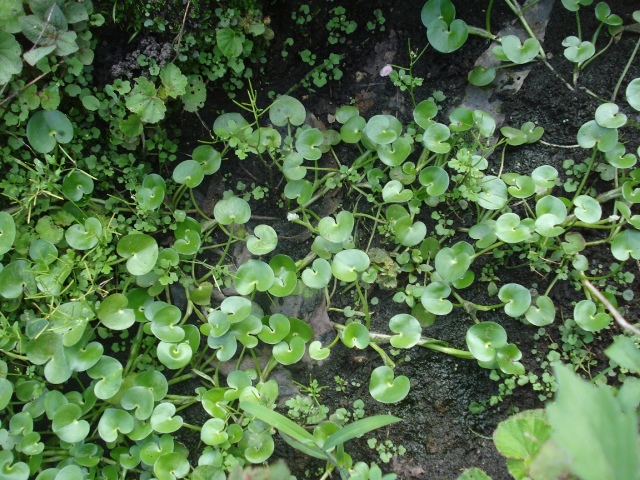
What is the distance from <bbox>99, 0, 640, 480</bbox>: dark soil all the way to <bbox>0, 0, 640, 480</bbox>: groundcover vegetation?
0.06 feet

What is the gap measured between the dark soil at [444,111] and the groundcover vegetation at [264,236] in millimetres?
18

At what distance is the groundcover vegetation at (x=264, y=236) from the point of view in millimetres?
1828

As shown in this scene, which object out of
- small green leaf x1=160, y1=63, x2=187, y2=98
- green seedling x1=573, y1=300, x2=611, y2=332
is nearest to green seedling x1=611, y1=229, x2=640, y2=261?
green seedling x1=573, y1=300, x2=611, y2=332

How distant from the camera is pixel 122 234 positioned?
1.97 metres

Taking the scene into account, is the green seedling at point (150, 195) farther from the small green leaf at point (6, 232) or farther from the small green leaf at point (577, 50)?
the small green leaf at point (577, 50)

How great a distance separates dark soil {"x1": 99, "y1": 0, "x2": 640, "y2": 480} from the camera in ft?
6.21

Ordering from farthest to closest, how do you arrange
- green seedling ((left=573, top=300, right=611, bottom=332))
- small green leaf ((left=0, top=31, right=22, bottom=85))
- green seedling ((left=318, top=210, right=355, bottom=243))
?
green seedling ((left=318, top=210, right=355, bottom=243)) → green seedling ((left=573, top=300, right=611, bottom=332)) → small green leaf ((left=0, top=31, right=22, bottom=85))

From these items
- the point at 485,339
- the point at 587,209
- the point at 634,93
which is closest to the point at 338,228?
the point at 485,339

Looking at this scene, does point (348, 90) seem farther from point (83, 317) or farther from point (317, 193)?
point (83, 317)

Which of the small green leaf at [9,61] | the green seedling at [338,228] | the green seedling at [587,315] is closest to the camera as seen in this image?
the small green leaf at [9,61]

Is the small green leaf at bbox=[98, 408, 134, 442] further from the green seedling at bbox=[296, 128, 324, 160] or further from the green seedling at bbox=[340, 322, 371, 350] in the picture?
the green seedling at bbox=[296, 128, 324, 160]

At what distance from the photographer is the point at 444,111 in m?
2.02

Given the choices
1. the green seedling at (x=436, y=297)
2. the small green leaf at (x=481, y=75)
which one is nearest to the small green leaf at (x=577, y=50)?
the small green leaf at (x=481, y=75)

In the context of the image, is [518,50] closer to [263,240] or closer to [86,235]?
[263,240]
